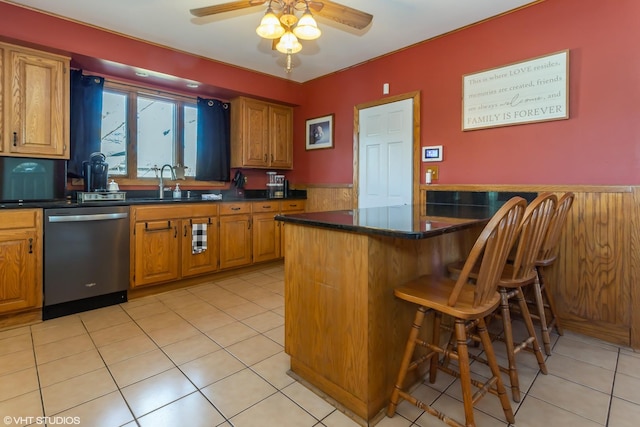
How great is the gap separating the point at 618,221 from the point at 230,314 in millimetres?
2967

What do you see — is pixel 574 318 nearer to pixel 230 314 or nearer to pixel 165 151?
pixel 230 314

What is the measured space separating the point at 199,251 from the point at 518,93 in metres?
3.34

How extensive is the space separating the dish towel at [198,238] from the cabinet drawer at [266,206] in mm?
709

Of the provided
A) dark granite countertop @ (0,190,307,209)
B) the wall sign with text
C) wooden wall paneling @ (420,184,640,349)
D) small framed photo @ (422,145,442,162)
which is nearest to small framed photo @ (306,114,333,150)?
dark granite countertop @ (0,190,307,209)

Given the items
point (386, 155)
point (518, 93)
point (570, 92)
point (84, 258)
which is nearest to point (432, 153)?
point (386, 155)

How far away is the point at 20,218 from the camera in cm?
253

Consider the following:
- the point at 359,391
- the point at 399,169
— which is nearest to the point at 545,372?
the point at 359,391

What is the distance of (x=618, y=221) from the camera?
2.28 metres

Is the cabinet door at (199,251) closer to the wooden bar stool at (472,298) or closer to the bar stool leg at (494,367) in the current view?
the wooden bar stool at (472,298)

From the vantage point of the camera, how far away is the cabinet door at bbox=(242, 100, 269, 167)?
4312mm

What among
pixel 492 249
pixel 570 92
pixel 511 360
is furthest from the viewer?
pixel 570 92

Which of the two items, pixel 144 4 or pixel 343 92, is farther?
pixel 343 92

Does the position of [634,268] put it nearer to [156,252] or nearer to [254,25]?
[254,25]

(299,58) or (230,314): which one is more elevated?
(299,58)
